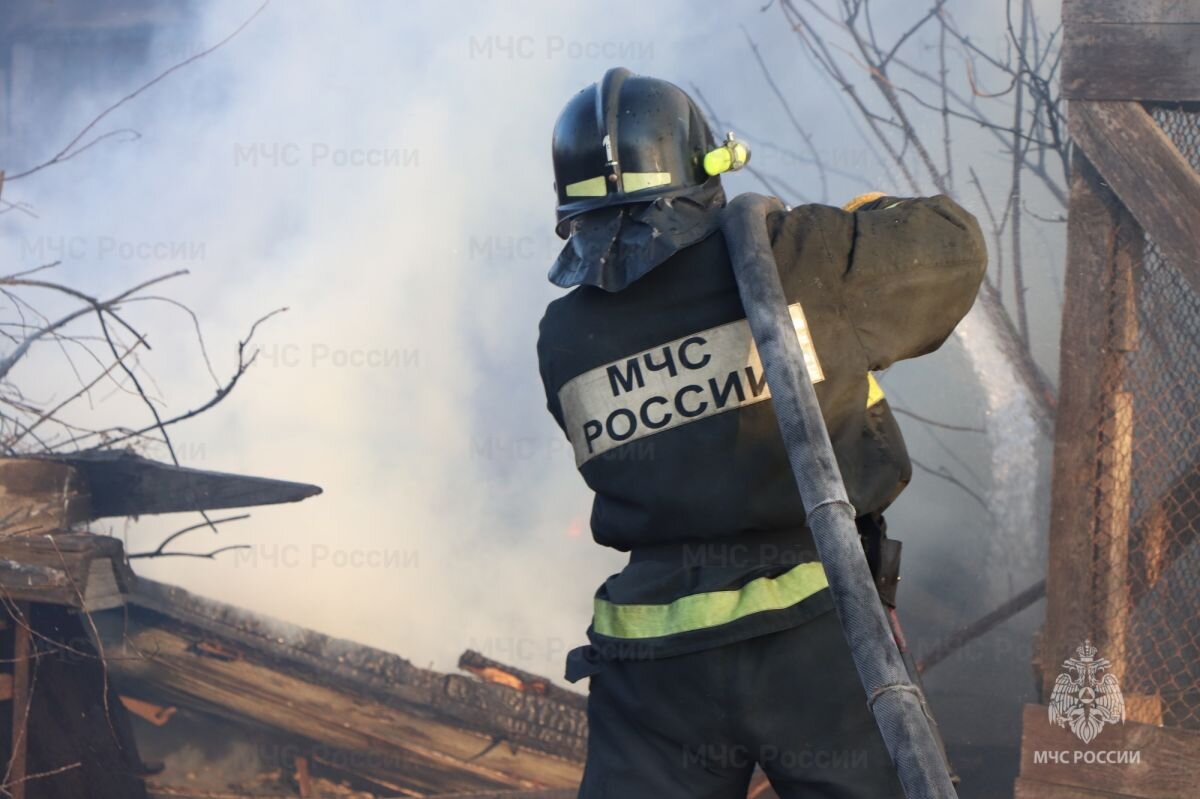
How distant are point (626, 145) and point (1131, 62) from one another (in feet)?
6.76

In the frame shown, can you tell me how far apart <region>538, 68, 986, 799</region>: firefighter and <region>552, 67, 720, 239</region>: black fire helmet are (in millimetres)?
77

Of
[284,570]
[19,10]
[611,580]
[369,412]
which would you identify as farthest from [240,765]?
[19,10]

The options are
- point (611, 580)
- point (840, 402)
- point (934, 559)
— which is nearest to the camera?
point (840, 402)

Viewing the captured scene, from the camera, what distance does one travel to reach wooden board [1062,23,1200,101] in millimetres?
3684

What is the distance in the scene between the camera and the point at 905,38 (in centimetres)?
583

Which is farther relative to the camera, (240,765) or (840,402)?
(240,765)

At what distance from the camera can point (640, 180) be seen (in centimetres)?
252

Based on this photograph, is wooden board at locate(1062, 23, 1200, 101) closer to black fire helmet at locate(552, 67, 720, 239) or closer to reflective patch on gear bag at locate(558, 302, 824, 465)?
black fire helmet at locate(552, 67, 720, 239)

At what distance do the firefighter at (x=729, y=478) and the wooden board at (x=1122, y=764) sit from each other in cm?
184

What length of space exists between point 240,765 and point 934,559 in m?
3.55

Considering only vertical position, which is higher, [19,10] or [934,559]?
[19,10]

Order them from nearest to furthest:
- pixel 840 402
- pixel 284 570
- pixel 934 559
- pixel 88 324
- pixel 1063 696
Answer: pixel 840 402 < pixel 1063 696 < pixel 284 570 < pixel 88 324 < pixel 934 559

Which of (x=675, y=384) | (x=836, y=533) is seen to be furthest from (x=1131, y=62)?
(x=836, y=533)

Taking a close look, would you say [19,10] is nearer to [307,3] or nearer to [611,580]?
[307,3]
